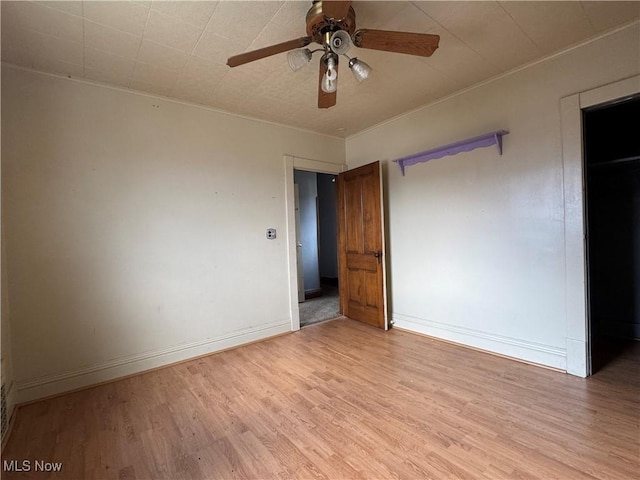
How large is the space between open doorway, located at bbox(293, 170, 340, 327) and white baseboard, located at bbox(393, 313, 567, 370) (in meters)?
1.25

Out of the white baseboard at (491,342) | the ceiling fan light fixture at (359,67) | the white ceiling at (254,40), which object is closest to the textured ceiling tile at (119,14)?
the white ceiling at (254,40)

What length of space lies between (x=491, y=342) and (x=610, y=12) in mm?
2688

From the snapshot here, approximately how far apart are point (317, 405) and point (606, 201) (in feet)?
12.1

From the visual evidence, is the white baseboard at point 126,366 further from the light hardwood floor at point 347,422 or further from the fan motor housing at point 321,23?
the fan motor housing at point 321,23

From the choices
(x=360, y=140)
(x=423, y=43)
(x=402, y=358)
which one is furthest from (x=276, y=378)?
(x=360, y=140)

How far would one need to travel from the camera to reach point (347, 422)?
1.90 metres

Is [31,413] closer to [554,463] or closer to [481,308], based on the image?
[554,463]

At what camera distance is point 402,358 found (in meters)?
2.84

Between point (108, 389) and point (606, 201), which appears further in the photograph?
point (606, 201)

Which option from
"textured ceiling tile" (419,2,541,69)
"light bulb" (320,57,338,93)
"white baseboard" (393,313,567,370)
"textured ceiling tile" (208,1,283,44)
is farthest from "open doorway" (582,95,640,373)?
"textured ceiling tile" (208,1,283,44)

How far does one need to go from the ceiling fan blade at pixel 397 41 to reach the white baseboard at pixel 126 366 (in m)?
2.97

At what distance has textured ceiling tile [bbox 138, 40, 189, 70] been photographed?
6.91ft

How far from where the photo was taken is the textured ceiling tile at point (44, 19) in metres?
1.70

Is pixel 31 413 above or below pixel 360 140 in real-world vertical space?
below
